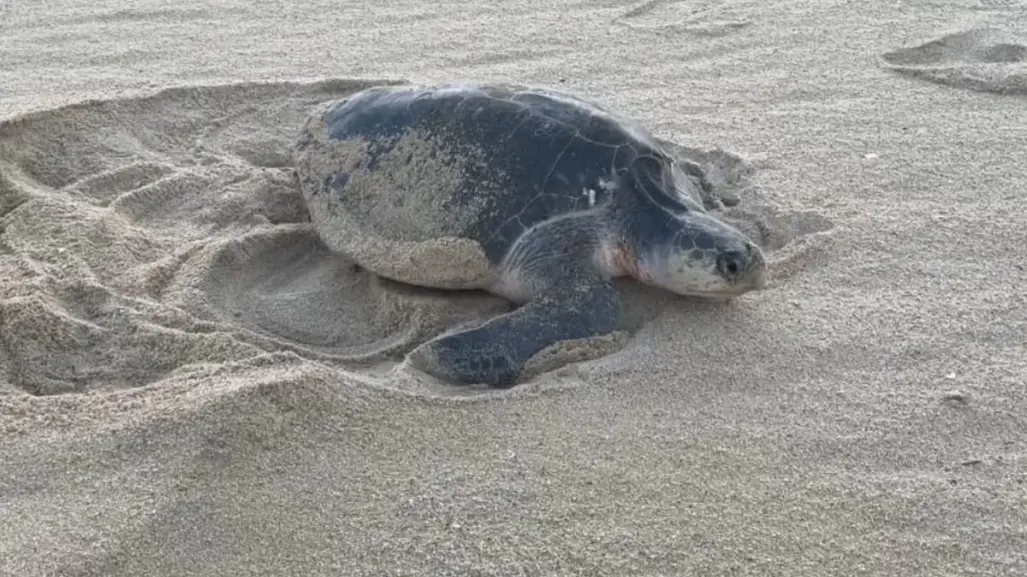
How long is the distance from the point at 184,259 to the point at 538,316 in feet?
3.20

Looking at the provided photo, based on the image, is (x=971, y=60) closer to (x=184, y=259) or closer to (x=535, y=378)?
(x=535, y=378)

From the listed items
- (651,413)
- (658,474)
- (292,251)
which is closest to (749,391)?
(651,413)

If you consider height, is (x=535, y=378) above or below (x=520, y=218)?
below

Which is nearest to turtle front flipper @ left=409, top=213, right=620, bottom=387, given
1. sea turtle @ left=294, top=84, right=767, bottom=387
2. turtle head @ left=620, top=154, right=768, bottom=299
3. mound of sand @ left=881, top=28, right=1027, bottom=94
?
sea turtle @ left=294, top=84, right=767, bottom=387

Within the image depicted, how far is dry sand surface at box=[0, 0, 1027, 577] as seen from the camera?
1841 millimetres

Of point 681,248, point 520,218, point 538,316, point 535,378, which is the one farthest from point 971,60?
point 535,378

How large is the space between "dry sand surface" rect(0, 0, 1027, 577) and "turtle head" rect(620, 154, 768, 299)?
75 mm

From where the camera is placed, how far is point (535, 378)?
2.36m

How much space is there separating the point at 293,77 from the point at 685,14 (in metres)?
1.76

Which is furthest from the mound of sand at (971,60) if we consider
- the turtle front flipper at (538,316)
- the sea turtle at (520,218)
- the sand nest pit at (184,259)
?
the turtle front flipper at (538,316)

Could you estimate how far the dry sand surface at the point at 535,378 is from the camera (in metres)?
1.84

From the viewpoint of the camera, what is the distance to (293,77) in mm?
3992

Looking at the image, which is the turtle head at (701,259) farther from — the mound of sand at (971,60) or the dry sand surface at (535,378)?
the mound of sand at (971,60)

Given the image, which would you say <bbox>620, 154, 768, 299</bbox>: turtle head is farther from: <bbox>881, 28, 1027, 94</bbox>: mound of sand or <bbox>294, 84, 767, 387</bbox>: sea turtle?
<bbox>881, 28, 1027, 94</bbox>: mound of sand
